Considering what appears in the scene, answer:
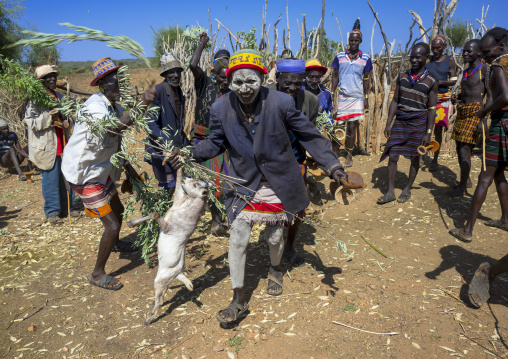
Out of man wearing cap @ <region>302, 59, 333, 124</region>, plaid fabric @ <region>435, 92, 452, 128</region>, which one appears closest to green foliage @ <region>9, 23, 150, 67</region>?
man wearing cap @ <region>302, 59, 333, 124</region>

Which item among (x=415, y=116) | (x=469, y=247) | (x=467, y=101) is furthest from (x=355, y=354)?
(x=467, y=101)

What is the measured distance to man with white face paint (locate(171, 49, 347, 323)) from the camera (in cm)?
268

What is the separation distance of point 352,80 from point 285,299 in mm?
4965

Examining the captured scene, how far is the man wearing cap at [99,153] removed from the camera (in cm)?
310

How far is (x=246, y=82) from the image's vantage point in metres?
2.52

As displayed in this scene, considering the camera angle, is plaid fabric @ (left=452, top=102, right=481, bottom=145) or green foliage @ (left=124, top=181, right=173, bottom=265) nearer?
green foliage @ (left=124, top=181, right=173, bottom=265)

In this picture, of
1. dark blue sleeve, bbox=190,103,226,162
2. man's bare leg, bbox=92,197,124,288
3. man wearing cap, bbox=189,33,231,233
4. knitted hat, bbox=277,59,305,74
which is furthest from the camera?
man wearing cap, bbox=189,33,231,233

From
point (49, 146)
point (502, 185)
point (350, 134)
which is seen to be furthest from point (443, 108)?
point (49, 146)

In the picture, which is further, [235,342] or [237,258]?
[237,258]

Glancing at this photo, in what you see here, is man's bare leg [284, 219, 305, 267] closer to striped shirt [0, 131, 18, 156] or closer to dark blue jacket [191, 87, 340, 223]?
dark blue jacket [191, 87, 340, 223]

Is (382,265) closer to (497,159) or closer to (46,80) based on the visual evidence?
(497,159)

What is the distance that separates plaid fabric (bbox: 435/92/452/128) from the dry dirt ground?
223 centimetres

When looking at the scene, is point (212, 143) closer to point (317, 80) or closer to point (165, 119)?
point (165, 119)

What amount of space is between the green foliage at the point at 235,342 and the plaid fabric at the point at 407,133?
157 inches
